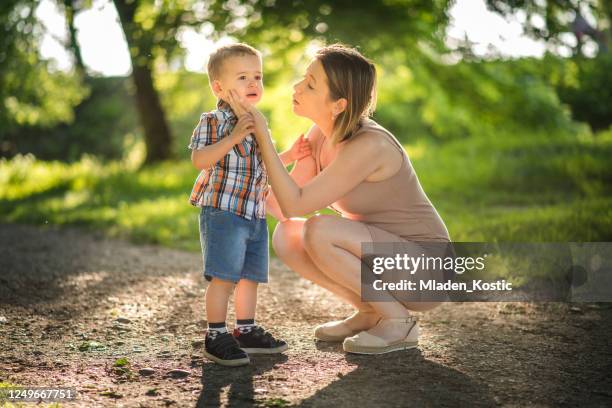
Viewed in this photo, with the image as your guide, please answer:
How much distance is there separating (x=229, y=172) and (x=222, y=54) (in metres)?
0.49

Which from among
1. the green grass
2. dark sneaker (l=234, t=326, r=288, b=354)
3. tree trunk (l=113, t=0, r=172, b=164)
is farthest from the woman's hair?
tree trunk (l=113, t=0, r=172, b=164)

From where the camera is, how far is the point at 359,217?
3.09 m

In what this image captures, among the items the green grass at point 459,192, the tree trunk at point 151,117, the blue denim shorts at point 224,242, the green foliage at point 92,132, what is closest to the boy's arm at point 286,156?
the blue denim shorts at point 224,242

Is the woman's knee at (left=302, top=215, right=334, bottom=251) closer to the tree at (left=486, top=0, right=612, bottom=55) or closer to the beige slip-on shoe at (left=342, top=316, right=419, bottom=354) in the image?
the beige slip-on shoe at (left=342, top=316, right=419, bottom=354)

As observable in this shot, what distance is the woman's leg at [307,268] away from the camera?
3.10 meters

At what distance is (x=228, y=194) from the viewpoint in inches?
107

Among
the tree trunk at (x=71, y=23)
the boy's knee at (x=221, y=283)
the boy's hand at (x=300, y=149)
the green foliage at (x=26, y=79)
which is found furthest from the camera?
the green foliage at (x=26, y=79)

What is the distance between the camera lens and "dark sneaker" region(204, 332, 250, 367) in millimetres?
2693

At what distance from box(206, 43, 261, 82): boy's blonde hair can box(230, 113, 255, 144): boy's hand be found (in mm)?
239

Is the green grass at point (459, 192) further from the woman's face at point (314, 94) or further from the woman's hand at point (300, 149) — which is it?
the woman's face at point (314, 94)

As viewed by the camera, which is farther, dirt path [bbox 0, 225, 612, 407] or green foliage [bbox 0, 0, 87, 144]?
green foliage [bbox 0, 0, 87, 144]

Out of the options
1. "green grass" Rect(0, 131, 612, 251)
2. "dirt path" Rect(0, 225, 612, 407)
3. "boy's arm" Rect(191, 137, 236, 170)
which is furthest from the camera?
"green grass" Rect(0, 131, 612, 251)

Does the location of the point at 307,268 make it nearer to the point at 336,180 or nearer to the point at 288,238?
the point at 288,238

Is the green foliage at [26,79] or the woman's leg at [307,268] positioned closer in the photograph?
the woman's leg at [307,268]
